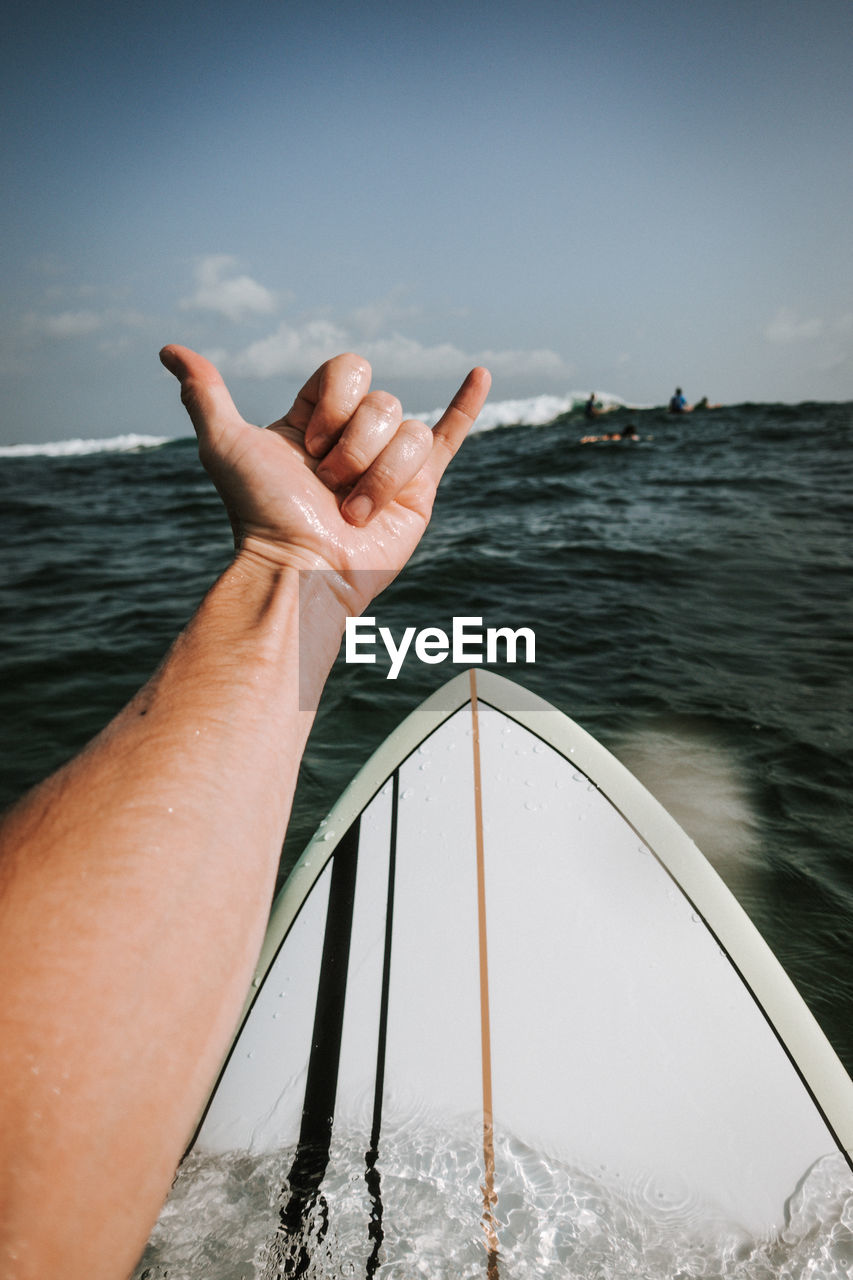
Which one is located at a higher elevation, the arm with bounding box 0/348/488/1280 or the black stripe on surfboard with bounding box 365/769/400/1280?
the arm with bounding box 0/348/488/1280

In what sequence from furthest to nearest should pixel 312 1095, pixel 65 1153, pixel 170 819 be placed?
pixel 312 1095, pixel 170 819, pixel 65 1153

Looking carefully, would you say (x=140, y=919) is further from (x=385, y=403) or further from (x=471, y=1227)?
(x=385, y=403)

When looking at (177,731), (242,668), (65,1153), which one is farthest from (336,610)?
(65,1153)

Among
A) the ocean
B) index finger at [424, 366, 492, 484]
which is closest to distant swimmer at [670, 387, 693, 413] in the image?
the ocean

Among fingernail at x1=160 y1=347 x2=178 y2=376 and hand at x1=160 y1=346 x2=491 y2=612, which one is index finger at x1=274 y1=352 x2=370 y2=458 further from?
fingernail at x1=160 y1=347 x2=178 y2=376

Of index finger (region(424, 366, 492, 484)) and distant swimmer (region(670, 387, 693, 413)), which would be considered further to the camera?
distant swimmer (region(670, 387, 693, 413))

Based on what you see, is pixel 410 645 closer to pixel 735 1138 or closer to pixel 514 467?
pixel 735 1138

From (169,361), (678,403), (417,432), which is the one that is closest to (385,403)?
(417,432)

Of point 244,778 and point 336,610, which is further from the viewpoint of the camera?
point 336,610
